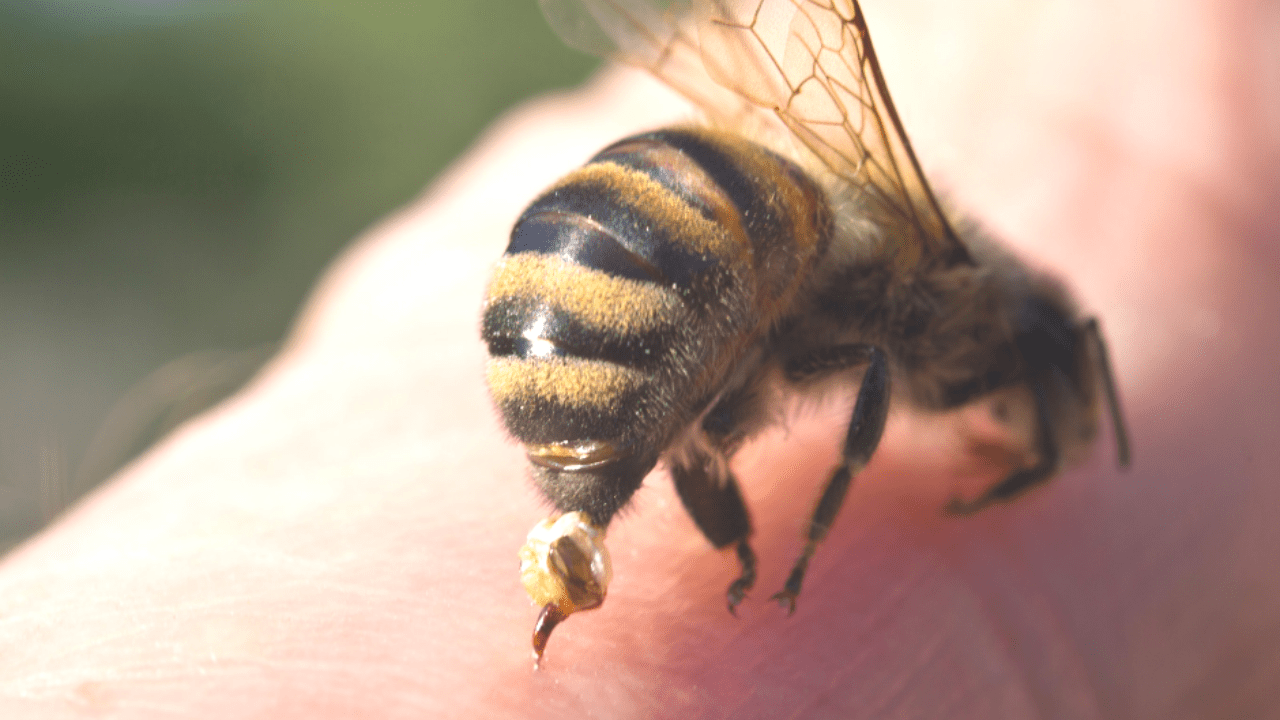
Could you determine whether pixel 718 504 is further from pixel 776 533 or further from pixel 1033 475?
pixel 1033 475

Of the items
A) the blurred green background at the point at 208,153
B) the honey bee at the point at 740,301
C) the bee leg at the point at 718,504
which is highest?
the honey bee at the point at 740,301

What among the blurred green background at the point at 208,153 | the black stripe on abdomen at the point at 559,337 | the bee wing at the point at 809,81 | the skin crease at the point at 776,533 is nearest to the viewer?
the black stripe on abdomen at the point at 559,337

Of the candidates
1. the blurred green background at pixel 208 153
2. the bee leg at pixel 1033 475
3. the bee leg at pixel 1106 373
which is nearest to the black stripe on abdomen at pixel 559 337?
the bee leg at pixel 1033 475

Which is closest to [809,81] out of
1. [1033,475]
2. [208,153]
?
[1033,475]

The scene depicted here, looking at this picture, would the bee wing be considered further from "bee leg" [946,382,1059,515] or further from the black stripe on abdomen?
the black stripe on abdomen

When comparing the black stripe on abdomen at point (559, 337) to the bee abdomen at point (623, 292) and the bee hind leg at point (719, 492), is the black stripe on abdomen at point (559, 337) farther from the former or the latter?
the bee hind leg at point (719, 492)

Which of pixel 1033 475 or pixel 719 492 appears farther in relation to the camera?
pixel 1033 475
